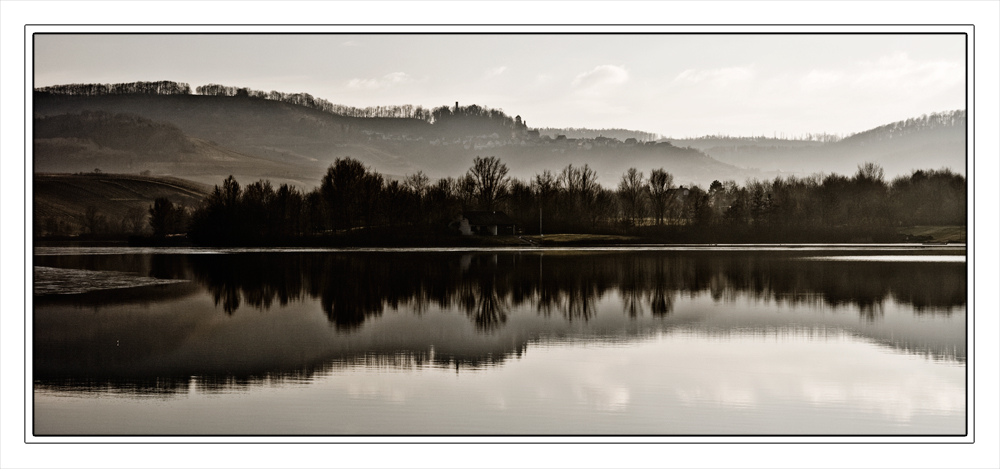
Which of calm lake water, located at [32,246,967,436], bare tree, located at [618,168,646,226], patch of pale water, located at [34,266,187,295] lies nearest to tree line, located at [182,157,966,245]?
bare tree, located at [618,168,646,226]

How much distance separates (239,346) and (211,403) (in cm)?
545

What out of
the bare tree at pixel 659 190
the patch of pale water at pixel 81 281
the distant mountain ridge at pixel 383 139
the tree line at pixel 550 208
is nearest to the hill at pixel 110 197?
the distant mountain ridge at pixel 383 139

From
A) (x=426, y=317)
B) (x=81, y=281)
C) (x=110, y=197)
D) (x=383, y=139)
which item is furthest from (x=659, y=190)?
(x=426, y=317)

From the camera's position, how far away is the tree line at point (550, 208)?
260ft

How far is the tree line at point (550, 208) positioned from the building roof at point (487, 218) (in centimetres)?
193

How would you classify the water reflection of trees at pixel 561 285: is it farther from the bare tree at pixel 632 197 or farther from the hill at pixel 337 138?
the bare tree at pixel 632 197

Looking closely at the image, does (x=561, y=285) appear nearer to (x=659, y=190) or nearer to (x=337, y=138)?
(x=659, y=190)

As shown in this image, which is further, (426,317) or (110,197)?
(110,197)

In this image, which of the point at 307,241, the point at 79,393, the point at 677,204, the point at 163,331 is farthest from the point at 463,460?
the point at 677,204

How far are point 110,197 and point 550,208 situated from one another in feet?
226

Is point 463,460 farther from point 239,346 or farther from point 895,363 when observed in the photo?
point 895,363

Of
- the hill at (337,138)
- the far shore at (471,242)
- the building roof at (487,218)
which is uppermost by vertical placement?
the hill at (337,138)

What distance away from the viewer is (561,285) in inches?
1337

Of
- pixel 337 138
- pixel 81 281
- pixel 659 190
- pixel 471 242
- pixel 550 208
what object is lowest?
pixel 81 281
